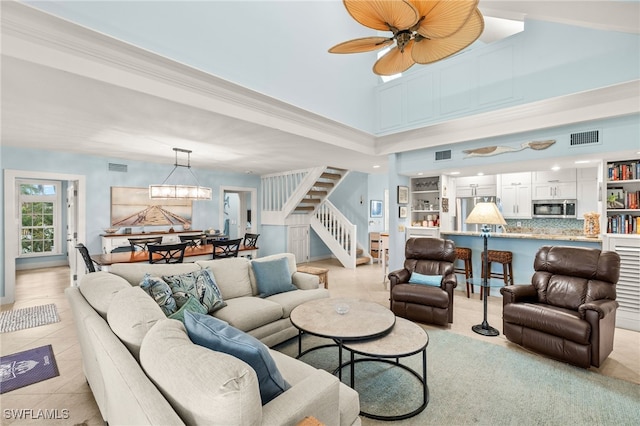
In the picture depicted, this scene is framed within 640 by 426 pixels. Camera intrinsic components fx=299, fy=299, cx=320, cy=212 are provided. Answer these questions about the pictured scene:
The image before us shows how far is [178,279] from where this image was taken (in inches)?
111

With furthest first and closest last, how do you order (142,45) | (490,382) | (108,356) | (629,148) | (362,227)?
1. (362,227)
2. (629,148)
3. (142,45)
4. (490,382)
5. (108,356)

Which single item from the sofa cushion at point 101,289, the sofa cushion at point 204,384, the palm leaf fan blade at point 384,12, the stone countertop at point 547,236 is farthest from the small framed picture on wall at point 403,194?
the sofa cushion at point 204,384

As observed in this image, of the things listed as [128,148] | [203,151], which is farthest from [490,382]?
[128,148]

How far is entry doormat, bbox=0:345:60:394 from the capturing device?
8.27 feet

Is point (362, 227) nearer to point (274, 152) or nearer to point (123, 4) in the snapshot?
point (274, 152)

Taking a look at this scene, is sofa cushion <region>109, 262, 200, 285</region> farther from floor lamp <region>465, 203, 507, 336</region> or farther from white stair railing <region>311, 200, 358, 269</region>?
white stair railing <region>311, 200, 358, 269</region>

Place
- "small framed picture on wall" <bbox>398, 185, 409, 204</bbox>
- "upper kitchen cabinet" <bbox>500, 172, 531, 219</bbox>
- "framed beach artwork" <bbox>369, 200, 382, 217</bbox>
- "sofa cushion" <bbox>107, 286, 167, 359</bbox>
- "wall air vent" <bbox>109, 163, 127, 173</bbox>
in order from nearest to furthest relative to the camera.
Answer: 1. "sofa cushion" <bbox>107, 286, 167, 359</bbox>
2. "small framed picture on wall" <bbox>398, 185, 409, 204</bbox>
3. "wall air vent" <bbox>109, 163, 127, 173</bbox>
4. "upper kitchen cabinet" <bbox>500, 172, 531, 219</bbox>
5. "framed beach artwork" <bbox>369, 200, 382, 217</bbox>

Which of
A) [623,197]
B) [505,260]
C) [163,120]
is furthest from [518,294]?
[163,120]

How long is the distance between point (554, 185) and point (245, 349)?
6989 mm

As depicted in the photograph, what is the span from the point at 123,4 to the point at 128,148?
2.99m

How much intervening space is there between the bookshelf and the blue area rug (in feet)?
7.28

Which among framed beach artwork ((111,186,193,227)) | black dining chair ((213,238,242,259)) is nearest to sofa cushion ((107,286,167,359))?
black dining chair ((213,238,242,259))

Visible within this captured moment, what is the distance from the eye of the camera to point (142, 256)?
4.44m

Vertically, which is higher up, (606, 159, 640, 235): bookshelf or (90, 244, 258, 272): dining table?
(606, 159, 640, 235): bookshelf
